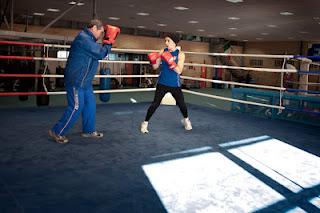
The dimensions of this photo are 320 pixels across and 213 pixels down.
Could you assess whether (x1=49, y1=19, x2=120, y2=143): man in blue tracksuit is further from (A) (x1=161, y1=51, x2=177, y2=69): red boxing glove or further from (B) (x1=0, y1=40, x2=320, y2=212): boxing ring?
(A) (x1=161, y1=51, x2=177, y2=69): red boxing glove

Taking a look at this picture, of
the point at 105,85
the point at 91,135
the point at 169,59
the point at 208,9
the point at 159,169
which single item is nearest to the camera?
the point at 159,169

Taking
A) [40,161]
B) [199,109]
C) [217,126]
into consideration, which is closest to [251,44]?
[199,109]

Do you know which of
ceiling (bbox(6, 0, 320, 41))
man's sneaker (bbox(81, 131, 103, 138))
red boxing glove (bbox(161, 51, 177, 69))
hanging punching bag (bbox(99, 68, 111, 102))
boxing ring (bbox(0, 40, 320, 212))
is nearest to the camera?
boxing ring (bbox(0, 40, 320, 212))

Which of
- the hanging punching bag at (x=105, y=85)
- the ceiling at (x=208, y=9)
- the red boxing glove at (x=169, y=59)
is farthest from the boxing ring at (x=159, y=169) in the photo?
the ceiling at (x=208, y=9)

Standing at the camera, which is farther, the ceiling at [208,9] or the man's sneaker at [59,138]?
the ceiling at [208,9]

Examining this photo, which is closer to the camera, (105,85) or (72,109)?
(72,109)

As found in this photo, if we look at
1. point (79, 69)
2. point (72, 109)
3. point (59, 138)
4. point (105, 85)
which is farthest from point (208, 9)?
point (59, 138)

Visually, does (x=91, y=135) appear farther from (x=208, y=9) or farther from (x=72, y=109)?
(x=208, y=9)

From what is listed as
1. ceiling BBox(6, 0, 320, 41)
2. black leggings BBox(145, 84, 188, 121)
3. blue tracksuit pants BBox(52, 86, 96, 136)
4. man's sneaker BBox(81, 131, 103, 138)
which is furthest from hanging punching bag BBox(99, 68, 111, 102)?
blue tracksuit pants BBox(52, 86, 96, 136)

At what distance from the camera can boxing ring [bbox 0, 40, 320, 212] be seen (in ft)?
5.42

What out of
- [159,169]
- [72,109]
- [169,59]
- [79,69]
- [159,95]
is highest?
[169,59]

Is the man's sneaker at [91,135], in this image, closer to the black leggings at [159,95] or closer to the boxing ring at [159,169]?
the boxing ring at [159,169]

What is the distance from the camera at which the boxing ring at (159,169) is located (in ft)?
5.42

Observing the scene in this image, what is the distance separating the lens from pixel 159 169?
2160 mm
